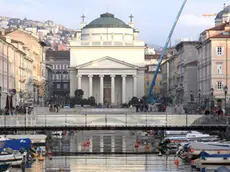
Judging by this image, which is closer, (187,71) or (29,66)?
(29,66)

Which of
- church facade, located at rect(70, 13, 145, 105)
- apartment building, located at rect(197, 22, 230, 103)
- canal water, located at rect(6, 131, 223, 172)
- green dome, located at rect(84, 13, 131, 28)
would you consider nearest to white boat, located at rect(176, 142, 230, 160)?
canal water, located at rect(6, 131, 223, 172)

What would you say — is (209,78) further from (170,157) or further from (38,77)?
(170,157)

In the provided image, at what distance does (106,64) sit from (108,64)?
363mm

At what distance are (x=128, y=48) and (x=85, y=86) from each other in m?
12.0

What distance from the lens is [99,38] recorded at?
184375 millimetres

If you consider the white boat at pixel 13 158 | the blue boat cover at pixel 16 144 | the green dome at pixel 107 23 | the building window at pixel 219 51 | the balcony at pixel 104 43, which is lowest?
the white boat at pixel 13 158

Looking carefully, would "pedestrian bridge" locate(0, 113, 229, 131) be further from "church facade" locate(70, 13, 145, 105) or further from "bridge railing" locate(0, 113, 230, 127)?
"church facade" locate(70, 13, 145, 105)

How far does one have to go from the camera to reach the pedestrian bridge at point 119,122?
66.3 meters

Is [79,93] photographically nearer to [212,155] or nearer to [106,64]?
[106,64]

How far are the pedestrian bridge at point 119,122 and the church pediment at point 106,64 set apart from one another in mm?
102804

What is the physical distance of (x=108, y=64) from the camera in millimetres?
171250

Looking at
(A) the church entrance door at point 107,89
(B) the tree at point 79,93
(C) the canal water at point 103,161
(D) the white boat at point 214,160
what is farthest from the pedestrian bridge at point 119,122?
(A) the church entrance door at point 107,89

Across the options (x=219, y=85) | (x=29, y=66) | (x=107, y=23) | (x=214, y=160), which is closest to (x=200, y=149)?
(x=214, y=160)

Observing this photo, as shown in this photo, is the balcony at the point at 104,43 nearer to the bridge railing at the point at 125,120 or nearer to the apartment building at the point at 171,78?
the apartment building at the point at 171,78
